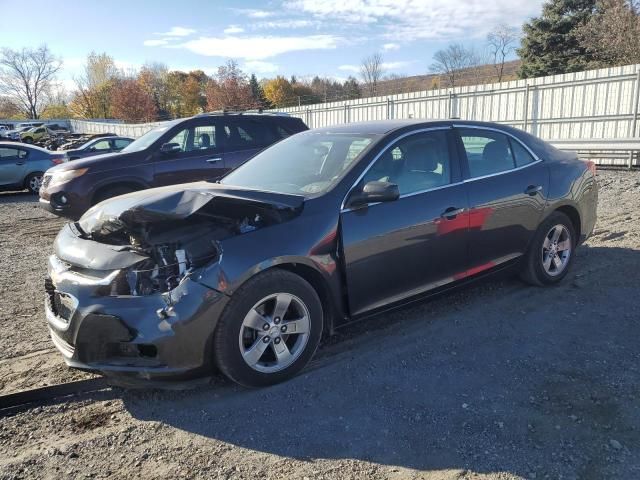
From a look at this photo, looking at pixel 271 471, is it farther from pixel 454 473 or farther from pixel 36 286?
pixel 36 286

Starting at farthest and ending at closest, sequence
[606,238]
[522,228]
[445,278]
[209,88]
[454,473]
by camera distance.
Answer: [209,88] → [606,238] → [522,228] → [445,278] → [454,473]

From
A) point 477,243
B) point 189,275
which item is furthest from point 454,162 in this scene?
point 189,275

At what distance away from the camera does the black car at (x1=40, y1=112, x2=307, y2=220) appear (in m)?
8.01

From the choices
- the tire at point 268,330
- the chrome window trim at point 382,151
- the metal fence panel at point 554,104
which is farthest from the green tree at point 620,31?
the tire at point 268,330

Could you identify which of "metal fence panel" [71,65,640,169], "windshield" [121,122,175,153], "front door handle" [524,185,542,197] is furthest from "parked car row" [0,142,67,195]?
"front door handle" [524,185,542,197]

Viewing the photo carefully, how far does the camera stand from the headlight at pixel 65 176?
8008 millimetres

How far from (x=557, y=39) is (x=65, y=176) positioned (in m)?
33.4

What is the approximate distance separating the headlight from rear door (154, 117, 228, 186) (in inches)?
45.8

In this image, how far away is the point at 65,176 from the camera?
810 cm

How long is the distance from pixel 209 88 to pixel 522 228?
67989mm

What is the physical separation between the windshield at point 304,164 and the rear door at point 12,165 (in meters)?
12.7

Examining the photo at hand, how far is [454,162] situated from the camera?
427 centimetres

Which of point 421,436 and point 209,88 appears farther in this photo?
point 209,88

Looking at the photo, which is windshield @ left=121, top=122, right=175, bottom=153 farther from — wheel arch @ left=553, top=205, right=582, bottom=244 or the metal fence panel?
the metal fence panel
